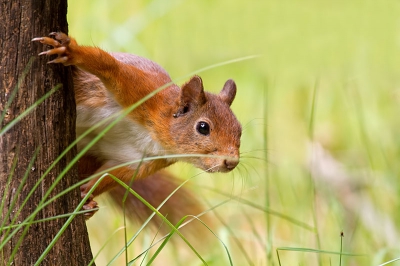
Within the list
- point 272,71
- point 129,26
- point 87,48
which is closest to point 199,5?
point 272,71

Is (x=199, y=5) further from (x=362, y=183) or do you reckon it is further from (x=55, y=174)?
(x=55, y=174)

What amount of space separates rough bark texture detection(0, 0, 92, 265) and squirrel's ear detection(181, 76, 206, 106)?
2.21 feet

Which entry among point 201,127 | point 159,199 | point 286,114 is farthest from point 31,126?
point 286,114

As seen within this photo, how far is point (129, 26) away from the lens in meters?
4.82

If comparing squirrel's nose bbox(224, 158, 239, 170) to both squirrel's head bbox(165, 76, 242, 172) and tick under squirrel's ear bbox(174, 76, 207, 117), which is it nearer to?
squirrel's head bbox(165, 76, 242, 172)

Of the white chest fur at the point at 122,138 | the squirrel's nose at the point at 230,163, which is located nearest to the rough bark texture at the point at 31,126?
the white chest fur at the point at 122,138

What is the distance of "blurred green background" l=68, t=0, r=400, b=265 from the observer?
445cm

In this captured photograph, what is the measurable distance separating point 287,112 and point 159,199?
2.66 m

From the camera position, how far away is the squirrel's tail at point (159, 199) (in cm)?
336

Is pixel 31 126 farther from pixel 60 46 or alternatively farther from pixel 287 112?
pixel 287 112

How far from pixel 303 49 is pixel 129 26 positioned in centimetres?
154

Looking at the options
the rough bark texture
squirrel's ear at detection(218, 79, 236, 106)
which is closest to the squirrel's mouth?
squirrel's ear at detection(218, 79, 236, 106)

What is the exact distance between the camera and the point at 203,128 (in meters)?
2.80

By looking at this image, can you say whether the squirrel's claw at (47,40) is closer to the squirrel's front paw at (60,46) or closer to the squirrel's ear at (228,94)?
the squirrel's front paw at (60,46)
